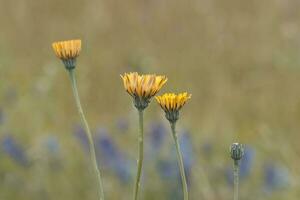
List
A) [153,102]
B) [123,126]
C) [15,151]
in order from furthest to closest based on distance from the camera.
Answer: [153,102]
[123,126]
[15,151]

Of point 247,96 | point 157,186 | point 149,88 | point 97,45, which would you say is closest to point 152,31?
point 97,45

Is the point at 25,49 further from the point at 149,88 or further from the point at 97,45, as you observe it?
the point at 149,88

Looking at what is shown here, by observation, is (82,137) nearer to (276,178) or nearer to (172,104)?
(276,178)

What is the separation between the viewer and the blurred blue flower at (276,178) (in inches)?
87.7

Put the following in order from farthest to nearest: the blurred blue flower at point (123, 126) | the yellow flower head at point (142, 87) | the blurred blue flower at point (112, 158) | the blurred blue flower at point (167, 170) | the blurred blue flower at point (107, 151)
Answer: the blurred blue flower at point (123, 126)
the blurred blue flower at point (107, 151)
the blurred blue flower at point (112, 158)
the blurred blue flower at point (167, 170)
the yellow flower head at point (142, 87)

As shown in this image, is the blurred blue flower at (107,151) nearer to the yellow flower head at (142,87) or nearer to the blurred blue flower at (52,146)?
the blurred blue flower at (52,146)

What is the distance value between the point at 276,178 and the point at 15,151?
0.70 meters

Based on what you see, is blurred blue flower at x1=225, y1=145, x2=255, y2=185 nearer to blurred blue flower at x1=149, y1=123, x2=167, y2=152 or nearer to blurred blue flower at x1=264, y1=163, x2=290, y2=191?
blurred blue flower at x1=264, y1=163, x2=290, y2=191

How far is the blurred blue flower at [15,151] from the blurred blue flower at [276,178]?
0.65 m

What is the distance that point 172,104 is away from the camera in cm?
84

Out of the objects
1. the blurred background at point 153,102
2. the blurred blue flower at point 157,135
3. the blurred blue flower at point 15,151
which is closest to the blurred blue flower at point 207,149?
the blurred background at point 153,102

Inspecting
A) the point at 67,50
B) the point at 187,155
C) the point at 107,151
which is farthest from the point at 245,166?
the point at 67,50

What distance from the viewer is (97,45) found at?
4.10 metres

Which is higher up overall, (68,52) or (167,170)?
(68,52)
